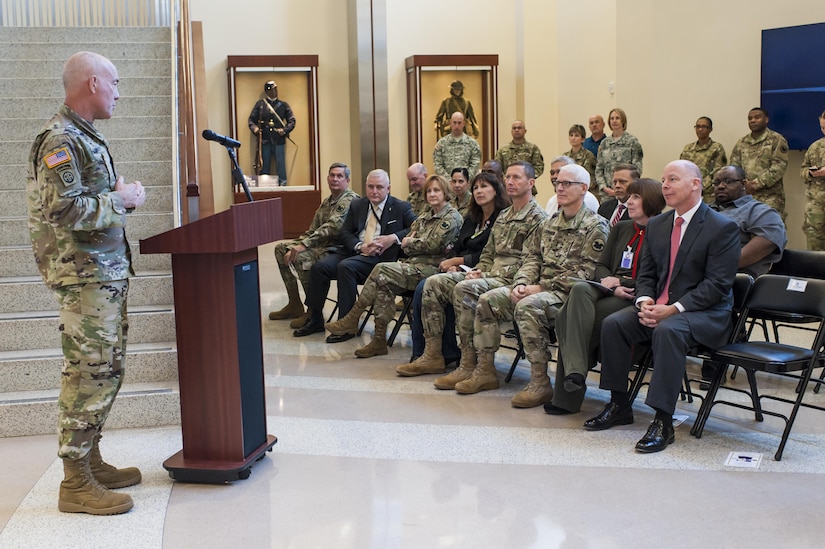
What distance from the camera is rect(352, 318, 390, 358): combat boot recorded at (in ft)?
20.6

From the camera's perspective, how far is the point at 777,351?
13.8 ft

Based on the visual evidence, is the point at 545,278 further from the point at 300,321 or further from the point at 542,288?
the point at 300,321

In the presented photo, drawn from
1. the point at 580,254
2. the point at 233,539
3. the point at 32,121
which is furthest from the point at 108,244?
the point at 32,121

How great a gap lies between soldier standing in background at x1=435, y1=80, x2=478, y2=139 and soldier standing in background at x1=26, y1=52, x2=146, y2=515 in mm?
10387

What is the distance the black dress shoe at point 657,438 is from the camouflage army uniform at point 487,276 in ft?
4.93

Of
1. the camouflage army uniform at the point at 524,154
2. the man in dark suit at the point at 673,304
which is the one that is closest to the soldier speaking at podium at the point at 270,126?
the camouflage army uniform at the point at 524,154

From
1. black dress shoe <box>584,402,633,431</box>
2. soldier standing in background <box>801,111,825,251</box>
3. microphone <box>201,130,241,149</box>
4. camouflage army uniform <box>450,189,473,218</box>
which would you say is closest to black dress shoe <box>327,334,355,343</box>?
camouflage army uniform <box>450,189,473,218</box>

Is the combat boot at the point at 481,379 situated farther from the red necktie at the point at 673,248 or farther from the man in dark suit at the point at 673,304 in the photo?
the red necktie at the point at 673,248

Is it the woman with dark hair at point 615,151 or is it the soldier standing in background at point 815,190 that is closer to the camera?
the soldier standing in background at point 815,190

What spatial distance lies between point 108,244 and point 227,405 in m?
0.84

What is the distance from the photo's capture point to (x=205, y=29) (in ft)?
43.8

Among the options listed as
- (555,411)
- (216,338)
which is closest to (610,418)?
(555,411)

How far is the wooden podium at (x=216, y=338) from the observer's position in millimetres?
3623

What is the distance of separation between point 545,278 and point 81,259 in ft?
9.08
